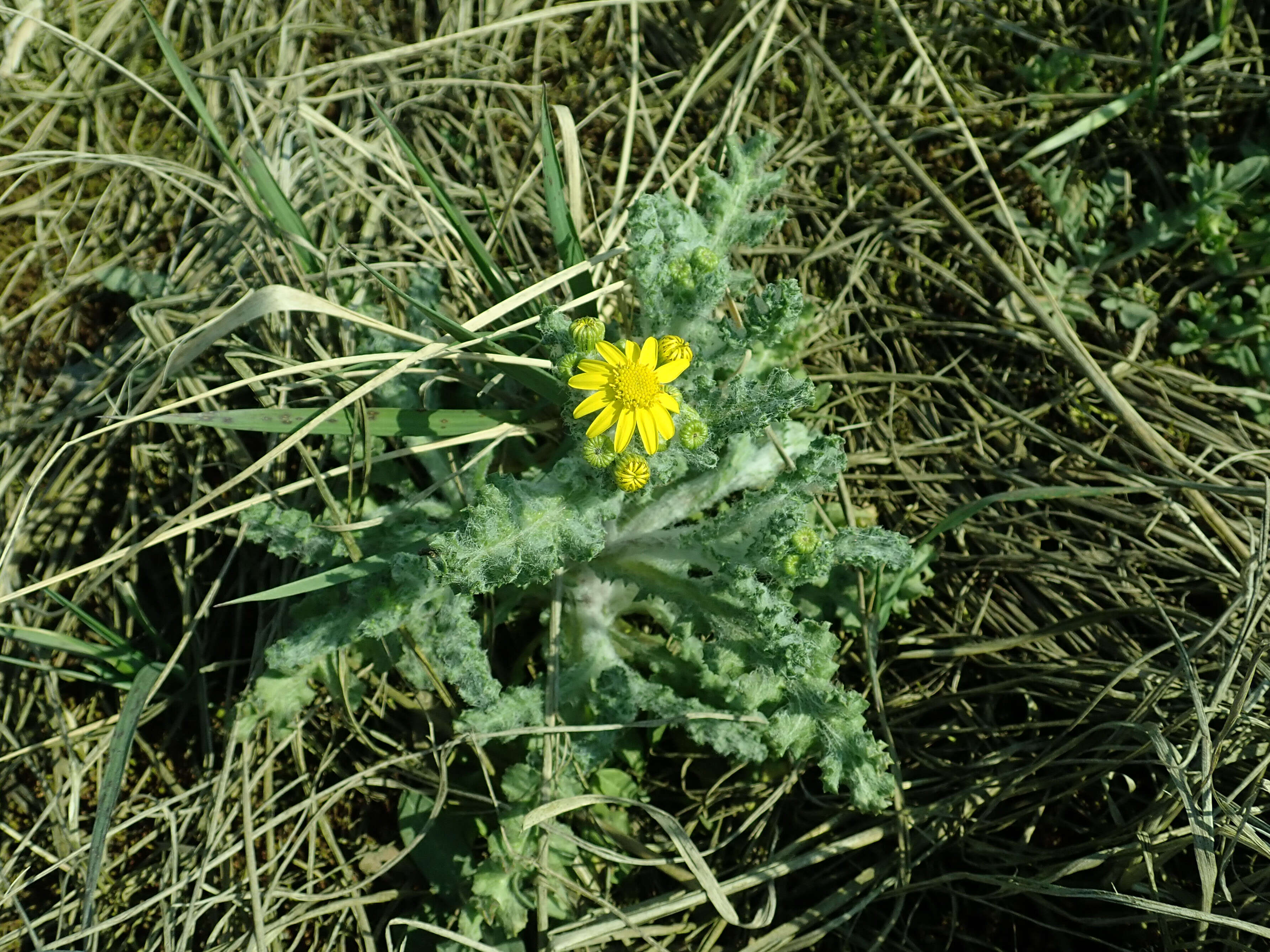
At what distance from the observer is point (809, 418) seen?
4008mm

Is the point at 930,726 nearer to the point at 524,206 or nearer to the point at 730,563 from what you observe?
the point at 730,563

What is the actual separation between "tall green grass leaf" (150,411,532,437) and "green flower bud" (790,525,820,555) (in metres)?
1.22

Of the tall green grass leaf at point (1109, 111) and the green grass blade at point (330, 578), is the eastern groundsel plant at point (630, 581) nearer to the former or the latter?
the green grass blade at point (330, 578)

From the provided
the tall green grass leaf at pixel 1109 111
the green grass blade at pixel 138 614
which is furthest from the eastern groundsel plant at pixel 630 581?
the tall green grass leaf at pixel 1109 111

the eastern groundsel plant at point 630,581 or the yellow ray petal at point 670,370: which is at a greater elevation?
the yellow ray petal at point 670,370

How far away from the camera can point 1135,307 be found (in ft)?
13.7

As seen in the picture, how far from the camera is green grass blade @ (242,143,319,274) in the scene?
→ 3.42 meters

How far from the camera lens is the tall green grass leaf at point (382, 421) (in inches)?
115

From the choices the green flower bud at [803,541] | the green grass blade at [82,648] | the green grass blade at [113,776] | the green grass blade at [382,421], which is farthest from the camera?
the green grass blade at [82,648]

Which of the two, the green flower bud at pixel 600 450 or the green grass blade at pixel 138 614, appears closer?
the green flower bud at pixel 600 450

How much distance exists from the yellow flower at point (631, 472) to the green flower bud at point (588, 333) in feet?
1.23

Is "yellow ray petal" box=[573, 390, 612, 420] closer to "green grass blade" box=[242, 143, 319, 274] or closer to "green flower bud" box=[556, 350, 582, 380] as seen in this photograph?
"green flower bud" box=[556, 350, 582, 380]

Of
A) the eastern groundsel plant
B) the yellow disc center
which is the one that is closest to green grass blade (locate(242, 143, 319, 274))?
the eastern groundsel plant

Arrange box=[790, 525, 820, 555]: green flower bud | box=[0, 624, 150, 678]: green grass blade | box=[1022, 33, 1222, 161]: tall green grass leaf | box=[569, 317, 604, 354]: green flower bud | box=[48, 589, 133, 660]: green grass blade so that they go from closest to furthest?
box=[569, 317, 604, 354]: green flower bud < box=[790, 525, 820, 555]: green flower bud < box=[48, 589, 133, 660]: green grass blade < box=[0, 624, 150, 678]: green grass blade < box=[1022, 33, 1222, 161]: tall green grass leaf
